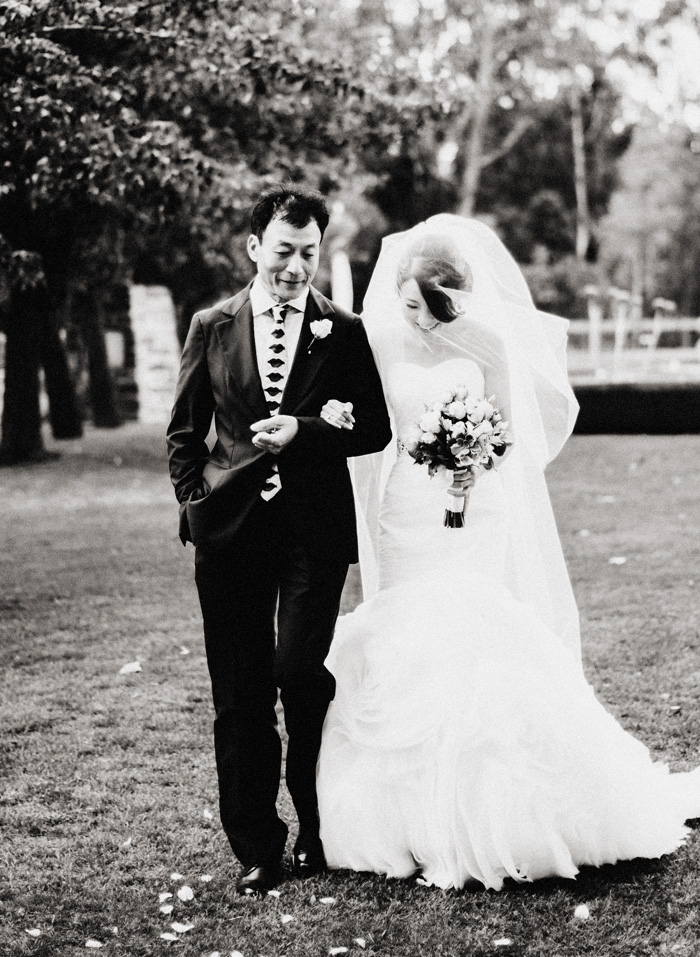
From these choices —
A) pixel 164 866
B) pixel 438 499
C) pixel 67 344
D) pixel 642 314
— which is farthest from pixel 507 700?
pixel 642 314

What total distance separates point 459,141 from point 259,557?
31.7 metres

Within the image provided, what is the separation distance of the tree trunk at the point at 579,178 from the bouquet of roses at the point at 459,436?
111 feet

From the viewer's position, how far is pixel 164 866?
4168 millimetres

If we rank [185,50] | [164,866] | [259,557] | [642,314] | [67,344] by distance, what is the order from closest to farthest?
[259,557], [164,866], [185,50], [67,344], [642,314]

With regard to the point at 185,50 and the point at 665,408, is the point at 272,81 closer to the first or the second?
the point at 185,50

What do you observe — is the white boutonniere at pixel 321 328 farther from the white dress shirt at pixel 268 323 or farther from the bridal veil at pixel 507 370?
the bridal veil at pixel 507 370

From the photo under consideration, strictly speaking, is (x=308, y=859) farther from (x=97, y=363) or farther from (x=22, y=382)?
(x=97, y=363)

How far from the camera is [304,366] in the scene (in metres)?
3.85

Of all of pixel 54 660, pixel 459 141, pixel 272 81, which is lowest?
pixel 54 660

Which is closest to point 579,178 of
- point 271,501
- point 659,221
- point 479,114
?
point 479,114

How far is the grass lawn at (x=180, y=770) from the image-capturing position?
3.62 meters

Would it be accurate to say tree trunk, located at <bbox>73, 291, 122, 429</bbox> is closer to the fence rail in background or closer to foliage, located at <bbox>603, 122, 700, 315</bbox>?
the fence rail in background

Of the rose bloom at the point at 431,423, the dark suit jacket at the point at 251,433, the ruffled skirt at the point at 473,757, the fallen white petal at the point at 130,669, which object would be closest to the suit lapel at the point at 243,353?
the dark suit jacket at the point at 251,433

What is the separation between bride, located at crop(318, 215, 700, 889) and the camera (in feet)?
12.6
